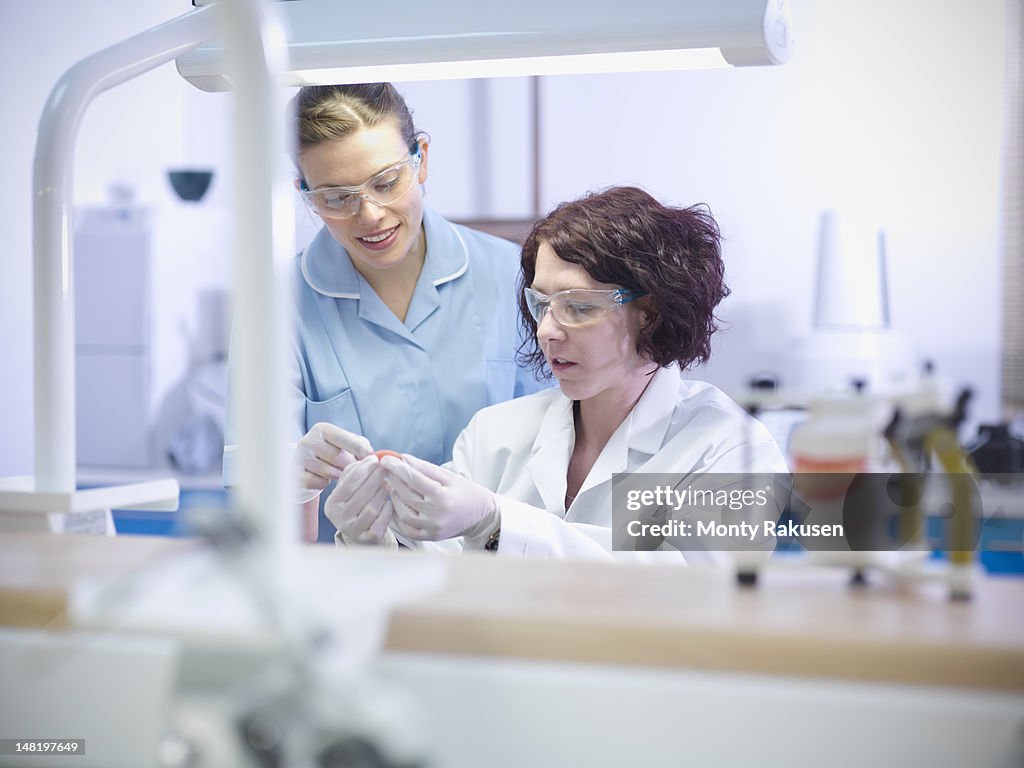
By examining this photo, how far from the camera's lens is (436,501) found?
1.68m

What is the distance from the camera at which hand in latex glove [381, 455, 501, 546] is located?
66.2 inches

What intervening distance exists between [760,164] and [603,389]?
2270 millimetres

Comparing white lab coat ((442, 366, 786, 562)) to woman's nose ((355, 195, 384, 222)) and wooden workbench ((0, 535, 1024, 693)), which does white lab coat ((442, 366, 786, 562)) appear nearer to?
woman's nose ((355, 195, 384, 222))

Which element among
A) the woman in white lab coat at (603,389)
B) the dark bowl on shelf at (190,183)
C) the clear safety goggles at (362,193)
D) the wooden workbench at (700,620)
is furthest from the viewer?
the dark bowl on shelf at (190,183)

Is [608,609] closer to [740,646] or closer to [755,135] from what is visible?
[740,646]

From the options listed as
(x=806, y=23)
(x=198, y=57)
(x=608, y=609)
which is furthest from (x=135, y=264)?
(x=608, y=609)

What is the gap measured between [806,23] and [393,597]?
3790 millimetres

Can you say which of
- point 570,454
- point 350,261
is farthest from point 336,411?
point 570,454

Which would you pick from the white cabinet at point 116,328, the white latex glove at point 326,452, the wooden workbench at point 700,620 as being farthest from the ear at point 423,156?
the white cabinet at point 116,328

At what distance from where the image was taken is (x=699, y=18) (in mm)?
1059

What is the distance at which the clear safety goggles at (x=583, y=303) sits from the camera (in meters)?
1.92

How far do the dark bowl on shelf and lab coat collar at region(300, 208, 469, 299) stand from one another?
2653 mm

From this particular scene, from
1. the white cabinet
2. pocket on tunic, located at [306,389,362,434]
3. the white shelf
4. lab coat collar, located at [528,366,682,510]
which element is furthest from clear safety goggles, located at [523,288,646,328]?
the white cabinet

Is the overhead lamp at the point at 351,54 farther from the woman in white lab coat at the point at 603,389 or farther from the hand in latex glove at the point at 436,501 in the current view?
the woman in white lab coat at the point at 603,389
